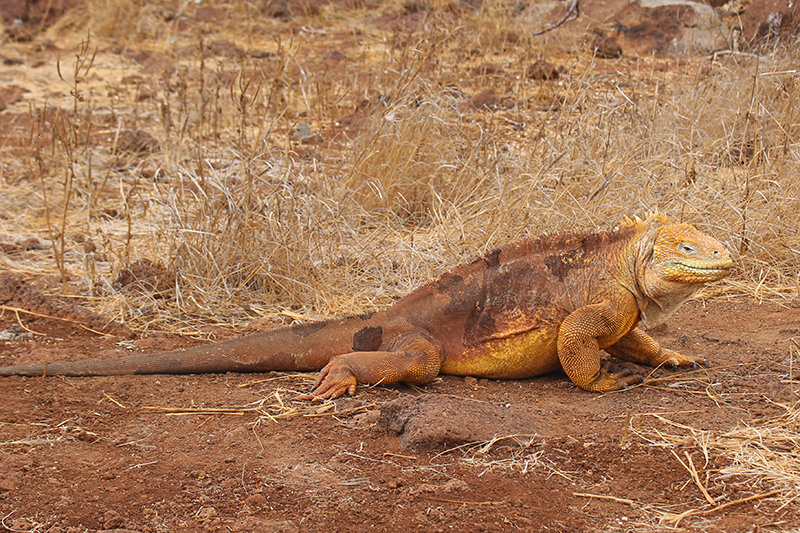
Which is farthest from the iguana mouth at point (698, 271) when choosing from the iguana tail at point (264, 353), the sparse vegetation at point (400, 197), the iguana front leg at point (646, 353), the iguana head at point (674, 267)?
the iguana tail at point (264, 353)

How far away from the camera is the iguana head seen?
371 centimetres

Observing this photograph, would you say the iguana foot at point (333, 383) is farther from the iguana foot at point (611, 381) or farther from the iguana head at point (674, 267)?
the iguana head at point (674, 267)

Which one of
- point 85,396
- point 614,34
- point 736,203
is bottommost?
point 85,396

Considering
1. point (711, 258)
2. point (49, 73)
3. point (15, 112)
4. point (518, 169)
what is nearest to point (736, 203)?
point (518, 169)

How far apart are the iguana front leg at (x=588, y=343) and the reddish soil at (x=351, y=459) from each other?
0.30 feet

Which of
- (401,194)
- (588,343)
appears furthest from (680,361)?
(401,194)

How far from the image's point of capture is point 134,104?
390 inches

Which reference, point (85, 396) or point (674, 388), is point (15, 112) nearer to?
point (85, 396)

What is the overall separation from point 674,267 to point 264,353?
2.21m

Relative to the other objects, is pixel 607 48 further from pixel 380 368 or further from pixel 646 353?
pixel 380 368

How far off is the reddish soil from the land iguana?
97 mm

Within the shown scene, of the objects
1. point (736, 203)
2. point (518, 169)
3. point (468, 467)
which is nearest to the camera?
point (468, 467)

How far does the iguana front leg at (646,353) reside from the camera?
4270 millimetres

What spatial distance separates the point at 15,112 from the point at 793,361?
31.2ft
